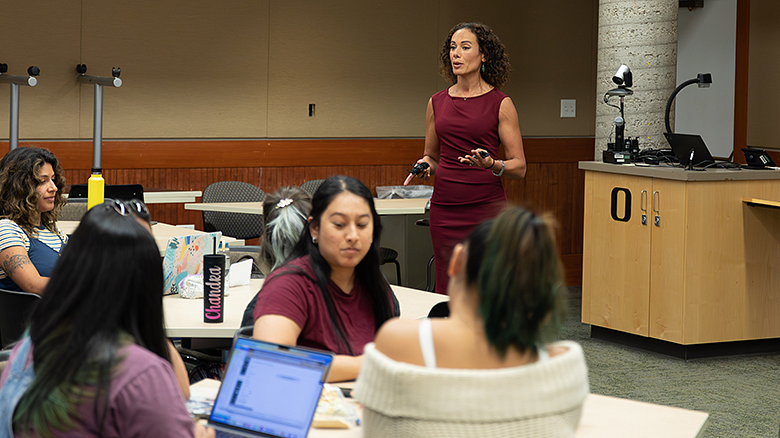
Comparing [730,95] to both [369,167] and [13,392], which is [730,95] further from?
[13,392]

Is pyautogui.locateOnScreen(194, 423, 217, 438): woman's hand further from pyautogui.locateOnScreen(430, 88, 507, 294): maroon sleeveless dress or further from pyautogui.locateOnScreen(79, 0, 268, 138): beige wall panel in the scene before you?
pyautogui.locateOnScreen(79, 0, 268, 138): beige wall panel

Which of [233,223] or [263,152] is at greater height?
[263,152]

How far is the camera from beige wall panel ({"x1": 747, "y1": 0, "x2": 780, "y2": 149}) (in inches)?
277

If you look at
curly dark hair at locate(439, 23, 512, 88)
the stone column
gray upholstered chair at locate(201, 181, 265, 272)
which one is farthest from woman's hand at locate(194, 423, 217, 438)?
the stone column

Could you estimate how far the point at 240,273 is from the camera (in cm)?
337

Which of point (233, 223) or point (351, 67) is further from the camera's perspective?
point (351, 67)

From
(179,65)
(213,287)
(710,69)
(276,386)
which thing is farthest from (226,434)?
(710,69)

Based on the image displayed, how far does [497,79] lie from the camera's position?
4.28m

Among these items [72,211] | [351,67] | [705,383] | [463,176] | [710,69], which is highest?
[710,69]

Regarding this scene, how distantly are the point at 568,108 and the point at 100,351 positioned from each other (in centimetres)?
689

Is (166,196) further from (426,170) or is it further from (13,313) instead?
(13,313)

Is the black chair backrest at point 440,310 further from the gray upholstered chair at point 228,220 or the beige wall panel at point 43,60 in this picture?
the beige wall panel at point 43,60

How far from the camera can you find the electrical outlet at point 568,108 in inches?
308

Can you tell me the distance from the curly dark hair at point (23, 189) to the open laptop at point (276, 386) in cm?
218
